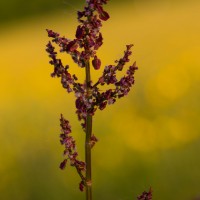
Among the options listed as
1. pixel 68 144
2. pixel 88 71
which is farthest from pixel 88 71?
pixel 68 144

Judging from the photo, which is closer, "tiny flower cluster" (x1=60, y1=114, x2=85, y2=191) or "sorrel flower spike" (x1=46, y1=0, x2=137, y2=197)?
"sorrel flower spike" (x1=46, y1=0, x2=137, y2=197)

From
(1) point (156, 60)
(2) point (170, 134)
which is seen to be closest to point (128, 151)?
(2) point (170, 134)

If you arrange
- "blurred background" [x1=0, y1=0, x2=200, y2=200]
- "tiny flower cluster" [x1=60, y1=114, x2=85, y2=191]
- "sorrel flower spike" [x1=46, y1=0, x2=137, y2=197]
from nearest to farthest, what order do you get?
1. "sorrel flower spike" [x1=46, y1=0, x2=137, y2=197]
2. "tiny flower cluster" [x1=60, y1=114, x2=85, y2=191]
3. "blurred background" [x1=0, y1=0, x2=200, y2=200]

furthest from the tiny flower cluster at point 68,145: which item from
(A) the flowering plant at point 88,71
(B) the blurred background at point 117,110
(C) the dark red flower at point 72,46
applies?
(B) the blurred background at point 117,110

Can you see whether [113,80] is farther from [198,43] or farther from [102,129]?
[198,43]

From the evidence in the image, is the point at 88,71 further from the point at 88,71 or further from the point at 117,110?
the point at 117,110

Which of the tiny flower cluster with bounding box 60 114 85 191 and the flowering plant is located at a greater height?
the flowering plant

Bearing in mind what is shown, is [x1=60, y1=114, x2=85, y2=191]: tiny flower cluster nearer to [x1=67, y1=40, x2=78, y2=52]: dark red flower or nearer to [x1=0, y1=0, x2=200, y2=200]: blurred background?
[x1=67, y1=40, x2=78, y2=52]: dark red flower

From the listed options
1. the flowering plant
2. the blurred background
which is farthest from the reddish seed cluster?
the blurred background
